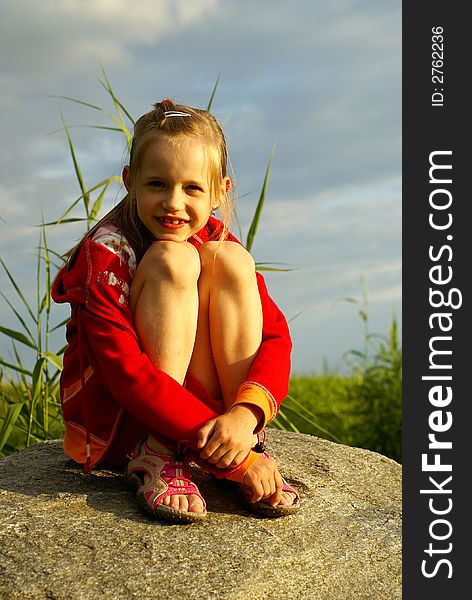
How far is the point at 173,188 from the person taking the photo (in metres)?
2.18

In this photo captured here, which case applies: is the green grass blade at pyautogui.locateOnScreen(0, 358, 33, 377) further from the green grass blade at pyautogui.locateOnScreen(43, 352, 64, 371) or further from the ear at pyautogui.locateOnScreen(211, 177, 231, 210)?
the ear at pyautogui.locateOnScreen(211, 177, 231, 210)

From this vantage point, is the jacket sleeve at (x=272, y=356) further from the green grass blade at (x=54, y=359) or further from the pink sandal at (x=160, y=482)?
the green grass blade at (x=54, y=359)

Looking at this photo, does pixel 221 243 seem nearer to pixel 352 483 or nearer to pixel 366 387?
pixel 352 483

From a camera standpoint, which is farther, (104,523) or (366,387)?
(366,387)

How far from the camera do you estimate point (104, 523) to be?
6.86 ft

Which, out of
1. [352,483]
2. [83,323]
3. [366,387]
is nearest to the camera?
[83,323]

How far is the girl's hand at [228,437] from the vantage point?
6.85 feet

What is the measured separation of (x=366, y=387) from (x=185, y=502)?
264cm

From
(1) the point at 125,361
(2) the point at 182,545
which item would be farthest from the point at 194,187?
(2) the point at 182,545

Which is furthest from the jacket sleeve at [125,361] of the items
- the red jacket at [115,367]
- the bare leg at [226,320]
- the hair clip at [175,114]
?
the hair clip at [175,114]

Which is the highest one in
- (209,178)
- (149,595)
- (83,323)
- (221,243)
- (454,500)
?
(209,178)

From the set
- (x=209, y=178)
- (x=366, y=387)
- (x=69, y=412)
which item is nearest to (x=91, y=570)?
(x=69, y=412)

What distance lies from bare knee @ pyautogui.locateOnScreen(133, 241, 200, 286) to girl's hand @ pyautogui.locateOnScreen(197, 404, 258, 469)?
37 centimetres

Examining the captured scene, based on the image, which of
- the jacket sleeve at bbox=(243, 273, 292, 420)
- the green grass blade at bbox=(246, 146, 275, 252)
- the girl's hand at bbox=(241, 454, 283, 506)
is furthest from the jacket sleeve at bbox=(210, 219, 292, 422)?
the green grass blade at bbox=(246, 146, 275, 252)
